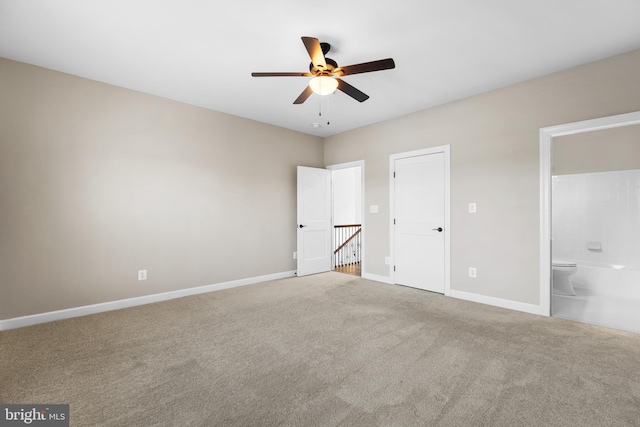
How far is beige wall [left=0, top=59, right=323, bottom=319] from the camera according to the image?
291 centimetres

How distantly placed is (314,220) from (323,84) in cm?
315

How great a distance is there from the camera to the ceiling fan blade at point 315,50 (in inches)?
81.1

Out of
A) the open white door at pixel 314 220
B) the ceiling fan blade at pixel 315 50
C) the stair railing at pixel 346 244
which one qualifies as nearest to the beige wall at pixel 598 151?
the stair railing at pixel 346 244

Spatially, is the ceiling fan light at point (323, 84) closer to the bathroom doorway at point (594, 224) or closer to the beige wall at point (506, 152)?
the beige wall at point (506, 152)

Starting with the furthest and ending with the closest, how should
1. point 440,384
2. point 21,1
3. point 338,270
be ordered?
1. point 338,270
2. point 21,1
3. point 440,384

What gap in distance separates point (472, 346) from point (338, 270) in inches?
138

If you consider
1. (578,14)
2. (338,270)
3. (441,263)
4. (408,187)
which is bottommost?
(338,270)

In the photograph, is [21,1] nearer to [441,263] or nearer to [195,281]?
[195,281]

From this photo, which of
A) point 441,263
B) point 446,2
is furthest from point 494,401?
point 446,2

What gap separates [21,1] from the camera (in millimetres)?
2070

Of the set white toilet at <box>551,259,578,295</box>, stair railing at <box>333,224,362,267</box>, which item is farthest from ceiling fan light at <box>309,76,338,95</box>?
white toilet at <box>551,259,578,295</box>

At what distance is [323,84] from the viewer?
8.48 feet

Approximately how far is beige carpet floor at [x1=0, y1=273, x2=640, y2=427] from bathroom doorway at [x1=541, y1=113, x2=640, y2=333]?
1117mm

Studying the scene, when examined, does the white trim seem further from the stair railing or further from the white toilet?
the stair railing
